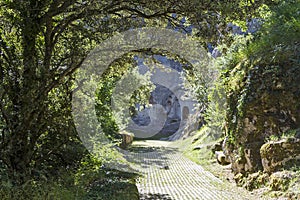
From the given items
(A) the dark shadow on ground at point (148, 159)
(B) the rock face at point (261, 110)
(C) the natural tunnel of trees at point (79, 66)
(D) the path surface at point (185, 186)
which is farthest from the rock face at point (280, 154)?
(A) the dark shadow on ground at point (148, 159)

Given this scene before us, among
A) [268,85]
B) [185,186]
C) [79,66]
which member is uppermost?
[268,85]

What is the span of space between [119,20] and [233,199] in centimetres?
436

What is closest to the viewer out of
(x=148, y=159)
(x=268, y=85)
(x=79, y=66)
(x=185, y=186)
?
(x=79, y=66)

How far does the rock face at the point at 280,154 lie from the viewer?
22.1ft

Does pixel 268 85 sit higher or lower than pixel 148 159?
higher

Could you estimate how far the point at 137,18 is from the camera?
21.2 ft

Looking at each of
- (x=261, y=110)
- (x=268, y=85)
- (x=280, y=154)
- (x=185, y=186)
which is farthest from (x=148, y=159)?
(x=280, y=154)

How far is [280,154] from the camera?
6.92 metres

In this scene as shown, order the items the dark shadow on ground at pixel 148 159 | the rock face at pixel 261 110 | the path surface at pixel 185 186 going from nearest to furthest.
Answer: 1. the path surface at pixel 185 186
2. the rock face at pixel 261 110
3. the dark shadow on ground at pixel 148 159

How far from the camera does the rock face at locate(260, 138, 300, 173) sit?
6725 mm

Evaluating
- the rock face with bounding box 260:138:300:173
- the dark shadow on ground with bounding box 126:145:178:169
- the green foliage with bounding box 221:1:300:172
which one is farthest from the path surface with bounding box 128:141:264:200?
the dark shadow on ground with bounding box 126:145:178:169

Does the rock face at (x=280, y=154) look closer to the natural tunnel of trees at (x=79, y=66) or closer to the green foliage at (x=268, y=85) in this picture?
the natural tunnel of trees at (x=79, y=66)

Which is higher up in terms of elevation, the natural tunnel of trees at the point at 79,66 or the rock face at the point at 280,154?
the natural tunnel of trees at the point at 79,66

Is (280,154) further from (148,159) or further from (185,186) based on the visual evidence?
(148,159)
